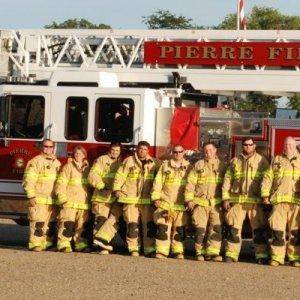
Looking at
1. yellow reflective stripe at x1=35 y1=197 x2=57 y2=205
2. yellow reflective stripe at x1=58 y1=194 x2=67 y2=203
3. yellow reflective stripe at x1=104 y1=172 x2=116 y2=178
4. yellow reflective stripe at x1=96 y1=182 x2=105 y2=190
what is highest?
yellow reflective stripe at x1=104 y1=172 x2=116 y2=178

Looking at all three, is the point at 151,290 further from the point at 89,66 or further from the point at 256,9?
the point at 256,9

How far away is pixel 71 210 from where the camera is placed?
14305 millimetres

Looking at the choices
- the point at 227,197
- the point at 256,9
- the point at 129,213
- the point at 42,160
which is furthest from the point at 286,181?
the point at 256,9

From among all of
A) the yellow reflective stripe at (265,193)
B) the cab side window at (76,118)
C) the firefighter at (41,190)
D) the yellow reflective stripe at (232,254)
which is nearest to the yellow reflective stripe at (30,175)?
the firefighter at (41,190)

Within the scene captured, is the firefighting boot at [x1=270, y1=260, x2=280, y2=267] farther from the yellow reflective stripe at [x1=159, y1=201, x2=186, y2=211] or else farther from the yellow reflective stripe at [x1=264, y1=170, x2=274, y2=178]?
Answer: the yellow reflective stripe at [x1=159, y1=201, x2=186, y2=211]

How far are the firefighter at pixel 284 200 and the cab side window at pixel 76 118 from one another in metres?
2.66

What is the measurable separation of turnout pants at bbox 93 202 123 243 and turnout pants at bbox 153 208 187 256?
59 cm

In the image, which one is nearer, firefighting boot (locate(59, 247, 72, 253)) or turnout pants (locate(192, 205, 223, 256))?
turnout pants (locate(192, 205, 223, 256))

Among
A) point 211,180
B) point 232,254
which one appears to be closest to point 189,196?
point 211,180

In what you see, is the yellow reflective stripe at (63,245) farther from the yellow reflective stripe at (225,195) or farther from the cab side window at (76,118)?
the yellow reflective stripe at (225,195)

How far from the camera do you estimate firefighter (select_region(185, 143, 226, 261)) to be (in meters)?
13.8

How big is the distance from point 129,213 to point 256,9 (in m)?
47.6

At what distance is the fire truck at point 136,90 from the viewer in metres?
14.3

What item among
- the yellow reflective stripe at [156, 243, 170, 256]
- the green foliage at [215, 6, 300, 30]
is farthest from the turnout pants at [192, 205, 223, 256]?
the green foliage at [215, 6, 300, 30]
